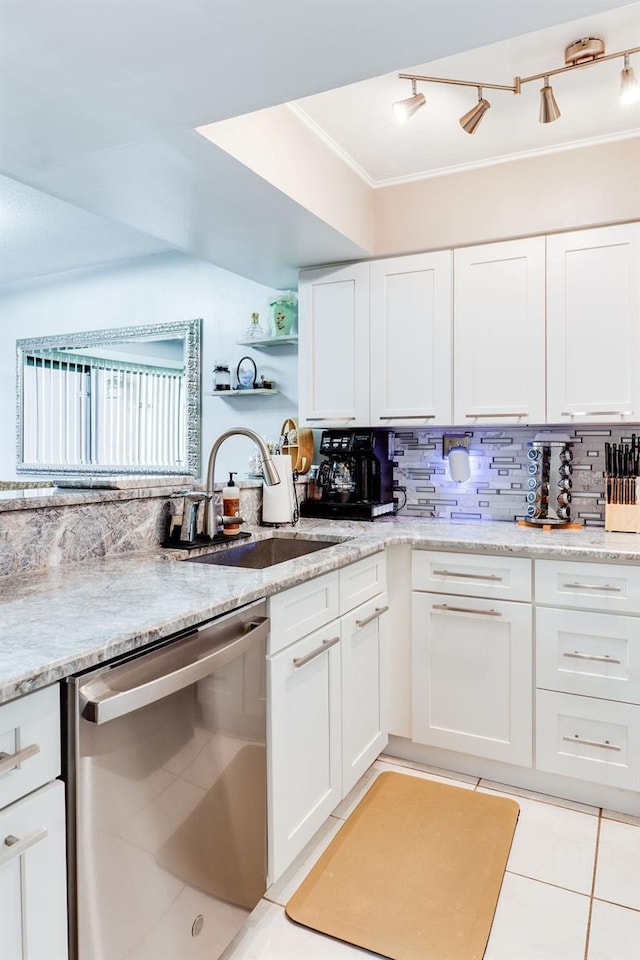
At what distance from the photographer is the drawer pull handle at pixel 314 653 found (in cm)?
167

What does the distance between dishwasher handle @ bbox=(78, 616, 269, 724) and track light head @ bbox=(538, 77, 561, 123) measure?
1.87m

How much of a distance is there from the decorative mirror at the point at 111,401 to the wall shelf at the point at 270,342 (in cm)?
46

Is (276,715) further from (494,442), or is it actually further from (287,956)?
(494,442)

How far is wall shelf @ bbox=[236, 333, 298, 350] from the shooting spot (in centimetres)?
326

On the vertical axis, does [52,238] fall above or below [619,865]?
above

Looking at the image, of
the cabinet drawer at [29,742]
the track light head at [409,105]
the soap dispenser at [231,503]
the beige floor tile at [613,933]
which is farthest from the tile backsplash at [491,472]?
the cabinet drawer at [29,742]

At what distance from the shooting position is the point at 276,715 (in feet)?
5.16

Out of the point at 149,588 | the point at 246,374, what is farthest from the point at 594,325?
the point at 149,588

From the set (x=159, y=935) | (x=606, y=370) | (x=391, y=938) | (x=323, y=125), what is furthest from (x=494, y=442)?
(x=159, y=935)

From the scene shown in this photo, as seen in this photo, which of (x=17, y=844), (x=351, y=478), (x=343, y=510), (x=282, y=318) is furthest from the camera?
(x=282, y=318)

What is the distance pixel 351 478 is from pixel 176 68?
6.17 feet

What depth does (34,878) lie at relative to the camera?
3.03ft

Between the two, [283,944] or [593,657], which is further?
[593,657]

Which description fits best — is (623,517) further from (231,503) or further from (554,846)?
(231,503)
